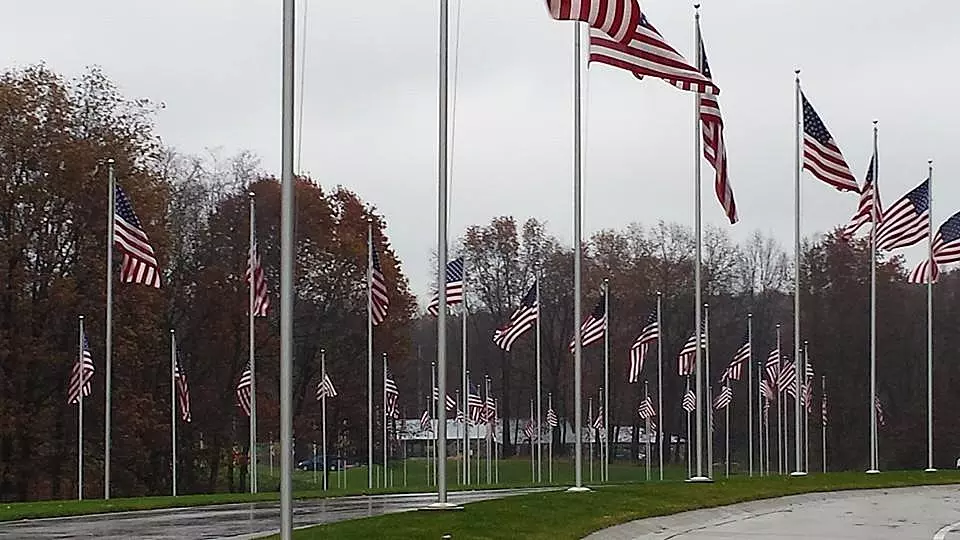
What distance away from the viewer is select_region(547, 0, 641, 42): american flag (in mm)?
17188

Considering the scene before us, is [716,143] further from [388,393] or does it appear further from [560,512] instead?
[388,393]

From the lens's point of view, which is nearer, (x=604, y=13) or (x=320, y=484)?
(x=604, y=13)

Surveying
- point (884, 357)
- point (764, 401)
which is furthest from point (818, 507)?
point (884, 357)

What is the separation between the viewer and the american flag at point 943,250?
3728 cm

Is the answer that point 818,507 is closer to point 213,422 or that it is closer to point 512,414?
point 213,422

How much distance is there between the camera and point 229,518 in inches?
1065

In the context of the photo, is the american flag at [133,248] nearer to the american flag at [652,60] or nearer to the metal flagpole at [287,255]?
the american flag at [652,60]

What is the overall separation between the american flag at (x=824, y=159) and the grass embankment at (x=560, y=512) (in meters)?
6.79

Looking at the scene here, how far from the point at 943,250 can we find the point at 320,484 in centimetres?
3650

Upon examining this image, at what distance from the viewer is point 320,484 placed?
66875 millimetres

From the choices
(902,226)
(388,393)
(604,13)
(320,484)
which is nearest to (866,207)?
(902,226)

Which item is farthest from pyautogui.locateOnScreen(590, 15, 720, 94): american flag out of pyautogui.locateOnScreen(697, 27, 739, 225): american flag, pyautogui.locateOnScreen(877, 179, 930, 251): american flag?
pyautogui.locateOnScreen(877, 179, 930, 251): american flag

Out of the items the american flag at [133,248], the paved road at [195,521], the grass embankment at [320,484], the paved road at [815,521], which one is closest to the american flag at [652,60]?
the paved road at [815,521]

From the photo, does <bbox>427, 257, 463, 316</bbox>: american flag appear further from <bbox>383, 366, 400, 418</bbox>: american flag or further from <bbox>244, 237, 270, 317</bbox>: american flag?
<bbox>383, 366, 400, 418</bbox>: american flag
